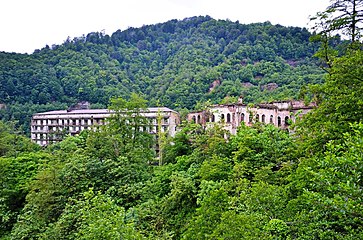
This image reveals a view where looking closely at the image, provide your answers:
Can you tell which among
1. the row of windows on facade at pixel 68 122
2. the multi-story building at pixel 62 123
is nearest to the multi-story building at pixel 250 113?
the multi-story building at pixel 62 123

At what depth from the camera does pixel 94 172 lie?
82.7 feet

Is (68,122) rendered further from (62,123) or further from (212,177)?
(212,177)

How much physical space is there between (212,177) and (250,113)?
14.5 metres

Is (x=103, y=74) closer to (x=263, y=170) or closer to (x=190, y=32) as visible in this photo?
(x=190, y=32)

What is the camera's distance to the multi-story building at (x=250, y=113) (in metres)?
33.0

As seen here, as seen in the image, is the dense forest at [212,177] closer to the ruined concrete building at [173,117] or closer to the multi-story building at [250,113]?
the ruined concrete building at [173,117]

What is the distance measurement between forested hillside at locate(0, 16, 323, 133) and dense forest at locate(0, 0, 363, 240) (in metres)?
39.5

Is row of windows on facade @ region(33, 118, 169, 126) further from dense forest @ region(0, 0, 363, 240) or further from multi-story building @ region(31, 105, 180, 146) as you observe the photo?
dense forest @ region(0, 0, 363, 240)

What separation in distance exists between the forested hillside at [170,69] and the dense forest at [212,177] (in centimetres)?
3951

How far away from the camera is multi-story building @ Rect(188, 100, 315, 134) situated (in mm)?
32969

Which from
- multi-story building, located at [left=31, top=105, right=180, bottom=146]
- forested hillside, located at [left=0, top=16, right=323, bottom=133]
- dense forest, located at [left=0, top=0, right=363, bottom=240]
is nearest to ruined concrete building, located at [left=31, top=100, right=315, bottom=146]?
multi-story building, located at [left=31, top=105, right=180, bottom=146]

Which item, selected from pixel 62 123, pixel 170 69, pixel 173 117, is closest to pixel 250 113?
pixel 173 117

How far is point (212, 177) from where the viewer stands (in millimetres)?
19891

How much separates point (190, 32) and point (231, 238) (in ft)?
403
